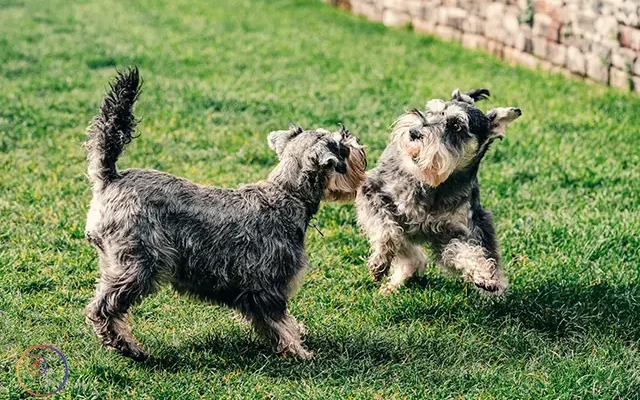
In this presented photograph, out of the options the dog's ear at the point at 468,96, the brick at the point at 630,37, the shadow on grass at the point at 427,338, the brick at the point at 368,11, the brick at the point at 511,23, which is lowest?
the brick at the point at 368,11

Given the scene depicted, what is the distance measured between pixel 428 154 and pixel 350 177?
60 cm

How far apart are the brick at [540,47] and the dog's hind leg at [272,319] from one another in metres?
8.64

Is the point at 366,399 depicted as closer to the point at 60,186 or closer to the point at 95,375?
the point at 95,375

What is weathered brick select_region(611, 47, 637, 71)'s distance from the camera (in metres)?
11.4

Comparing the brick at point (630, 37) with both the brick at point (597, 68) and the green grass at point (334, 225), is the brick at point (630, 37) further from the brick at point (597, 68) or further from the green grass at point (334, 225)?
the green grass at point (334, 225)

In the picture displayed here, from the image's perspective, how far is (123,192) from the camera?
5.13 metres

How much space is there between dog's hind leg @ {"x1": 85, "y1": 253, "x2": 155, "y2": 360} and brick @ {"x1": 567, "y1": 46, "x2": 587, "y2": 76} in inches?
338

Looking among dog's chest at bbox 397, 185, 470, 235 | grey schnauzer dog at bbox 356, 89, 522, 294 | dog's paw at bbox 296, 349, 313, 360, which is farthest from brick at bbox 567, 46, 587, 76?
dog's paw at bbox 296, 349, 313, 360

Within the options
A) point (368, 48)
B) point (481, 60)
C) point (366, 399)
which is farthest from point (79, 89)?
point (366, 399)

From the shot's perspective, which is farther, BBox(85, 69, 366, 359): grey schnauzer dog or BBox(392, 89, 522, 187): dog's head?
BBox(392, 89, 522, 187): dog's head

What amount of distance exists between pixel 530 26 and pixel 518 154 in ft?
14.7

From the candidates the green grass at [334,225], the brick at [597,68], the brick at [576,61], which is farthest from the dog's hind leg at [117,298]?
the brick at [576,61]

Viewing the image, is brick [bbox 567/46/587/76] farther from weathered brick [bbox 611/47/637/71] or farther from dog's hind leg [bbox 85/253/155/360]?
dog's hind leg [bbox 85/253/155/360]

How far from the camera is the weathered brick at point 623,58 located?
37.4ft
